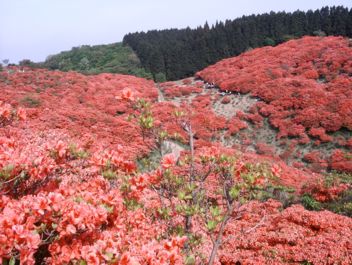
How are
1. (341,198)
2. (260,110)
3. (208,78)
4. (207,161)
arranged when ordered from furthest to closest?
(208,78) → (260,110) → (341,198) → (207,161)

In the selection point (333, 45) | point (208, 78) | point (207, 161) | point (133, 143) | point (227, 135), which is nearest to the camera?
point (207, 161)

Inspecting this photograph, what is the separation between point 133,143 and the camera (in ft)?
60.3

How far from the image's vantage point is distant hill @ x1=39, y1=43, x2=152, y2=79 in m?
52.9

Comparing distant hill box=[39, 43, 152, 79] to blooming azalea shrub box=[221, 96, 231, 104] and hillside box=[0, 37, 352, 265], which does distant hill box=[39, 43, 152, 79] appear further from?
blooming azalea shrub box=[221, 96, 231, 104]

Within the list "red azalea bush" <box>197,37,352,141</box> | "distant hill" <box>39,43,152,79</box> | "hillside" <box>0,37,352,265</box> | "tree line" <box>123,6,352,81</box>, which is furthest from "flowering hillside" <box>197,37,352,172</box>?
"distant hill" <box>39,43,152,79</box>

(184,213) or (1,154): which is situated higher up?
(1,154)

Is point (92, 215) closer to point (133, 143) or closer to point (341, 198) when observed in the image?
point (341, 198)

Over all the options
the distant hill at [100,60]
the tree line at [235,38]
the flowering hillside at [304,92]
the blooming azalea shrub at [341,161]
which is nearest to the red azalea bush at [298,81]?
the flowering hillside at [304,92]

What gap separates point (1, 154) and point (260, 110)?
25.6m

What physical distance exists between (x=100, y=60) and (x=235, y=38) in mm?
23552

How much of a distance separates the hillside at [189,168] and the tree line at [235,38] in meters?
9.43

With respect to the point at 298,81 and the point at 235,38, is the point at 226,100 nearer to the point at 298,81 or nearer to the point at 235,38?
the point at 298,81

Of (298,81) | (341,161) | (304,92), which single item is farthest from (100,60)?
(341,161)

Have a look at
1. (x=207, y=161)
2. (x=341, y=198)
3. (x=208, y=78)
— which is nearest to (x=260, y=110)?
(x=208, y=78)
